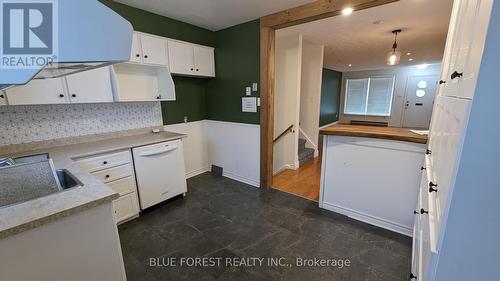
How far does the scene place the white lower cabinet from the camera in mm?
2098

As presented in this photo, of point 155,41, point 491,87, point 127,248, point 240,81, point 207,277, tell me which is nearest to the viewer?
point 491,87

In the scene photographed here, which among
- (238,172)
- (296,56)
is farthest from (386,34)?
(238,172)

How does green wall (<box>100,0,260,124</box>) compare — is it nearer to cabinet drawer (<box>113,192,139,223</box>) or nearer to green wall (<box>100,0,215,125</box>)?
green wall (<box>100,0,215,125</box>)

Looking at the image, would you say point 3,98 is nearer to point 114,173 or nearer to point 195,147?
point 114,173

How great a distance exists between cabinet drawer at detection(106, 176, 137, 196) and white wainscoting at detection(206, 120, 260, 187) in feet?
5.25

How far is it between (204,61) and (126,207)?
236 centimetres

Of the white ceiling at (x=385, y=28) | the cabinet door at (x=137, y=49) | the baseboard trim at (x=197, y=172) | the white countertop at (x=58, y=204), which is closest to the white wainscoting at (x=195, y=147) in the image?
the baseboard trim at (x=197, y=172)

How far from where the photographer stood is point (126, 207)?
7.78ft

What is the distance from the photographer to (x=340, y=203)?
2.51m

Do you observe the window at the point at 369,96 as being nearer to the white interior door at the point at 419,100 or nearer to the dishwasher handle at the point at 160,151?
the white interior door at the point at 419,100

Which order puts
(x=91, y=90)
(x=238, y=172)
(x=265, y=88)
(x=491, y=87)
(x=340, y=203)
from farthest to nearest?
(x=238, y=172)
(x=265, y=88)
(x=340, y=203)
(x=91, y=90)
(x=491, y=87)

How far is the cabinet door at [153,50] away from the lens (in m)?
2.60

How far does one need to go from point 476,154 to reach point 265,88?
8.47ft

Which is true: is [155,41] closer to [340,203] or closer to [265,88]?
[265,88]
